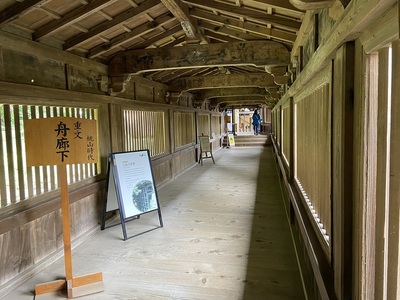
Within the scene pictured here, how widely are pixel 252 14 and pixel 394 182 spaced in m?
2.53

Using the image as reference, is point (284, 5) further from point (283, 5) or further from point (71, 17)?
point (71, 17)

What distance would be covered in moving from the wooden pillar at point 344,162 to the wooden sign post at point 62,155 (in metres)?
1.96

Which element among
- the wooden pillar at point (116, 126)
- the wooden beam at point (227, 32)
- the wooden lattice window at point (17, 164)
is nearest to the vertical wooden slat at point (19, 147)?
the wooden lattice window at point (17, 164)

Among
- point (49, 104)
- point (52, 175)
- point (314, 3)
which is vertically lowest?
point (52, 175)

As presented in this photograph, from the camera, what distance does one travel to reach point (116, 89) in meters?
4.11

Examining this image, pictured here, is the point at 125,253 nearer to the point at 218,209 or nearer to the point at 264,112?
the point at 218,209

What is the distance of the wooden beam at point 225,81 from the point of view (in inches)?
258

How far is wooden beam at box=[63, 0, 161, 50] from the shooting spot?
297cm

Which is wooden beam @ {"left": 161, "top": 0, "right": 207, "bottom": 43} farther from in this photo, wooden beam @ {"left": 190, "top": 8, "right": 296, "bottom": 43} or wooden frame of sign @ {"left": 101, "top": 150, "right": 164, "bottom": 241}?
wooden frame of sign @ {"left": 101, "top": 150, "right": 164, "bottom": 241}

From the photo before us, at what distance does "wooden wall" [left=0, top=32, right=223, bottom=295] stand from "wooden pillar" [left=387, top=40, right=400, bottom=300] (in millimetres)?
2743

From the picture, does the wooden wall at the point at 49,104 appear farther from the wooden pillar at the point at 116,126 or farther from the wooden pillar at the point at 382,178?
the wooden pillar at the point at 382,178

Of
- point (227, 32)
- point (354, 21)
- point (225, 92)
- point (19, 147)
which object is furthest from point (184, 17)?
point (225, 92)

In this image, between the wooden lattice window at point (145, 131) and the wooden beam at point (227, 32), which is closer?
the wooden beam at point (227, 32)

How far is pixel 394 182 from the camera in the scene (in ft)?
2.77
